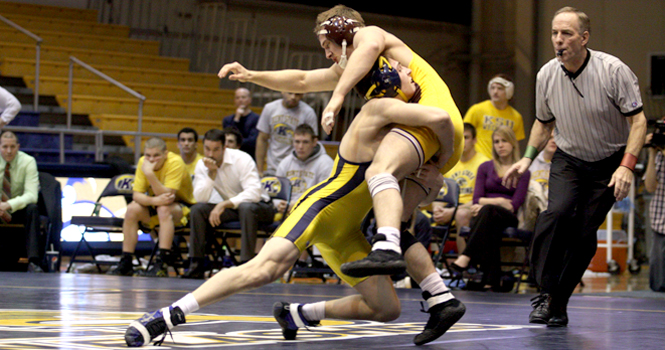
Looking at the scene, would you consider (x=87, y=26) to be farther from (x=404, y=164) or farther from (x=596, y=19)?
(x=404, y=164)

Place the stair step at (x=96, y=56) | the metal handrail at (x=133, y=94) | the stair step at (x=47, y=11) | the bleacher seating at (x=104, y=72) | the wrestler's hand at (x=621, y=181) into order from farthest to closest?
the stair step at (x=47, y=11), the stair step at (x=96, y=56), the bleacher seating at (x=104, y=72), the metal handrail at (x=133, y=94), the wrestler's hand at (x=621, y=181)

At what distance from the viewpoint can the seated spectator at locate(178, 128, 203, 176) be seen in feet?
25.2

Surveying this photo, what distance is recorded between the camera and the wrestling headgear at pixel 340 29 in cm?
280

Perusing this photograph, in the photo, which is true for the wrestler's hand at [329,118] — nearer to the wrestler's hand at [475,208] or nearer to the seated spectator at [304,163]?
the wrestler's hand at [475,208]

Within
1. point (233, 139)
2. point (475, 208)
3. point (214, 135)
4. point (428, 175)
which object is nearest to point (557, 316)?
point (428, 175)

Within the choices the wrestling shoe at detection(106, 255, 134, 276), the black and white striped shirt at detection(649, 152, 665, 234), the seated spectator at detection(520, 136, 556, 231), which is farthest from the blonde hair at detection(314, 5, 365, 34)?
the wrestling shoe at detection(106, 255, 134, 276)

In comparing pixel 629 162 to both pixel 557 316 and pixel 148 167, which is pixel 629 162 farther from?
pixel 148 167

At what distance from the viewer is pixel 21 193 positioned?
7188 millimetres

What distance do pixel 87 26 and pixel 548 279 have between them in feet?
35.2

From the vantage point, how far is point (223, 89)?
504 inches

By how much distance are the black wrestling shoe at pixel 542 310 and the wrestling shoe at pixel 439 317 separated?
0.89 metres

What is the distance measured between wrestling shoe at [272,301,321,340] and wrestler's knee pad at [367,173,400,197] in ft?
1.85

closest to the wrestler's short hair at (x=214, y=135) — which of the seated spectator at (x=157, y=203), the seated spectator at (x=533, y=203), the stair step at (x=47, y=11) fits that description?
the seated spectator at (x=157, y=203)

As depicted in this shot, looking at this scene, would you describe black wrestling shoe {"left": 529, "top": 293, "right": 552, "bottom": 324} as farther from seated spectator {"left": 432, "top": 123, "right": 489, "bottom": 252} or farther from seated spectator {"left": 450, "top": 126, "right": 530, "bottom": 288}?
seated spectator {"left": 432, "top": 123, "right": 489, "bottom": 252}
